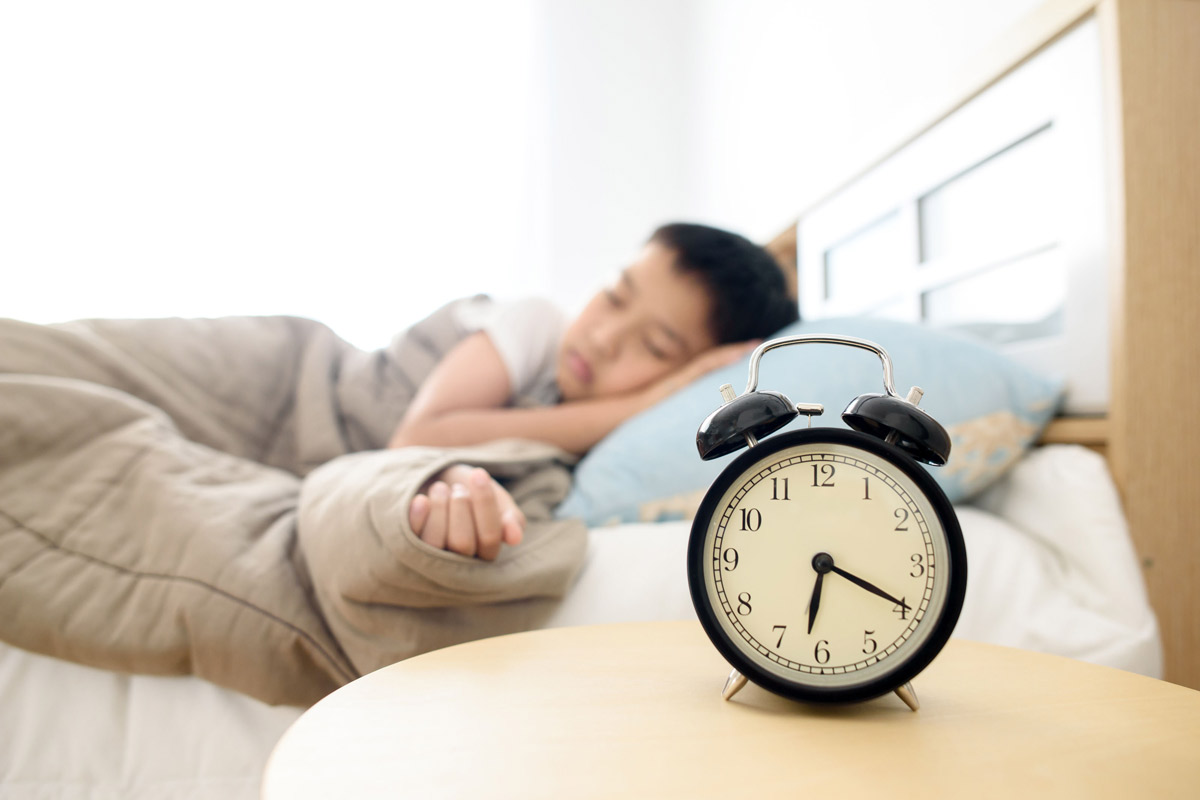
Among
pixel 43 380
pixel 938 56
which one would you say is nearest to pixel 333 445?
pixel 43 380

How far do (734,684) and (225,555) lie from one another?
20.2 inches

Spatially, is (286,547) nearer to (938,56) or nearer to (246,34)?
(938,56)

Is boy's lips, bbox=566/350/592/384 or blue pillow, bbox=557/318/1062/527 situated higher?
boy's lips, bbox=566/350/592/384

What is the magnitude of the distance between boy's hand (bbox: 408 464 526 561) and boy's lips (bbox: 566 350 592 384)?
64 cm

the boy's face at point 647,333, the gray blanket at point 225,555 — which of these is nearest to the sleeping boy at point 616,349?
the boy's face at point 647,333

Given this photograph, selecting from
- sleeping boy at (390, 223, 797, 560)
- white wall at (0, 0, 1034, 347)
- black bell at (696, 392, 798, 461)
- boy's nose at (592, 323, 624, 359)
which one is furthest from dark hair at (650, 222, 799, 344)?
black bell at (696, 392, 798, 461)

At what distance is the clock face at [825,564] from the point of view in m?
0.40

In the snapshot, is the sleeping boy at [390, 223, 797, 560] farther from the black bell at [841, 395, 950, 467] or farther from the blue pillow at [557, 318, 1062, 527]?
the black bell at [841, 395, 950, 467]

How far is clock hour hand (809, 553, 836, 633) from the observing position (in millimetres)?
407

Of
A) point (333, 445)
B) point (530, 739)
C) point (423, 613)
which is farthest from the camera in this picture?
point (333, 445)

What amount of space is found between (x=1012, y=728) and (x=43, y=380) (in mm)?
1025

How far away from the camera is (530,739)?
361 mm

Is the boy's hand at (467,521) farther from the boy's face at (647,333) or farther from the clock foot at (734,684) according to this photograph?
the boy's face at (647,333)

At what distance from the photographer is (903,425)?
39 centimetres
